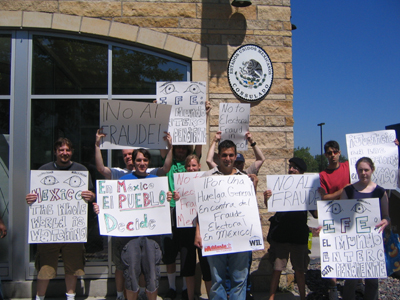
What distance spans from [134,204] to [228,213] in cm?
107

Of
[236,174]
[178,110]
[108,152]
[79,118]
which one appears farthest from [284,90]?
[79,118]

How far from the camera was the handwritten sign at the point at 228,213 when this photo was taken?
11.1ft

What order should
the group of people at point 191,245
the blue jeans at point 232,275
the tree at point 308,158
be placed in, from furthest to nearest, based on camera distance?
1. the tree at point 308,158
2. the group of people at point 191,245
3. the blue jeans at point 232,275

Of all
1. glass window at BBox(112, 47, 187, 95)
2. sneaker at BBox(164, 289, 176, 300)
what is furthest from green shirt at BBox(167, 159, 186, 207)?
glass window at BBox(112, 47, 187, 95)

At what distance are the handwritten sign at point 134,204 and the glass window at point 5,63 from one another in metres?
2.47

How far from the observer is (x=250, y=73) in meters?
5.09

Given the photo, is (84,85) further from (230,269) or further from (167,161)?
(230,269)

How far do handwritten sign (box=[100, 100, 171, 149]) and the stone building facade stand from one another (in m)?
1.09

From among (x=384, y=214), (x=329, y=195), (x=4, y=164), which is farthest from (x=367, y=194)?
(x=4, y=164)

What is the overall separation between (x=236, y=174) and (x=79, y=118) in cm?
276

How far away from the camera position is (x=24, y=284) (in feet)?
15.5

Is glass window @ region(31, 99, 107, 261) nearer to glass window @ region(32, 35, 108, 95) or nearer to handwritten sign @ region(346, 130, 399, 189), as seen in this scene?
glass window @ region(32, 35, 108, 95)

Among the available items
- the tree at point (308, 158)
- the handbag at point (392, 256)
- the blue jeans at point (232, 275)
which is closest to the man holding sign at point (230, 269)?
the blue jeans at point (232, 275)

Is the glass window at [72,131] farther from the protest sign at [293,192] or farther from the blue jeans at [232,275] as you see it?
the protest sign at [293,192]
